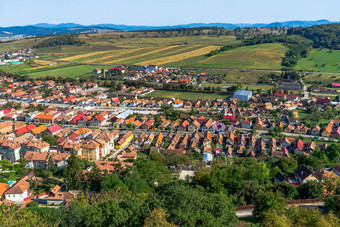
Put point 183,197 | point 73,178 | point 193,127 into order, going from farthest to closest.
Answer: point 193,127 < point 73,178 < point 183,197

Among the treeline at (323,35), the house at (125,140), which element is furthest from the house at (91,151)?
the treeline at (323,35)

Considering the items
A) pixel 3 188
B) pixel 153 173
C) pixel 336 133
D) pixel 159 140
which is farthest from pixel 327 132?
pixel 3 188

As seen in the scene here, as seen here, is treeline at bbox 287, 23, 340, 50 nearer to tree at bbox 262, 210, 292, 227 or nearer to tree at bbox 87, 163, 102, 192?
tree at bbox 262, 210, 292, 227

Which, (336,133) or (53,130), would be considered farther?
(53,130)

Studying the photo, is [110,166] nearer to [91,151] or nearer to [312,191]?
[91,151]

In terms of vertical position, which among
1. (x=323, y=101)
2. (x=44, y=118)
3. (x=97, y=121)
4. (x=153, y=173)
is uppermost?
(x=153, y=173)

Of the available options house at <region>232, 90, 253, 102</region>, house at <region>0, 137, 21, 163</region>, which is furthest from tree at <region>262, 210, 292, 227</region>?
house at <region>232, 90, 253, 102</region>

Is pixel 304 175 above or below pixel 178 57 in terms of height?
below
